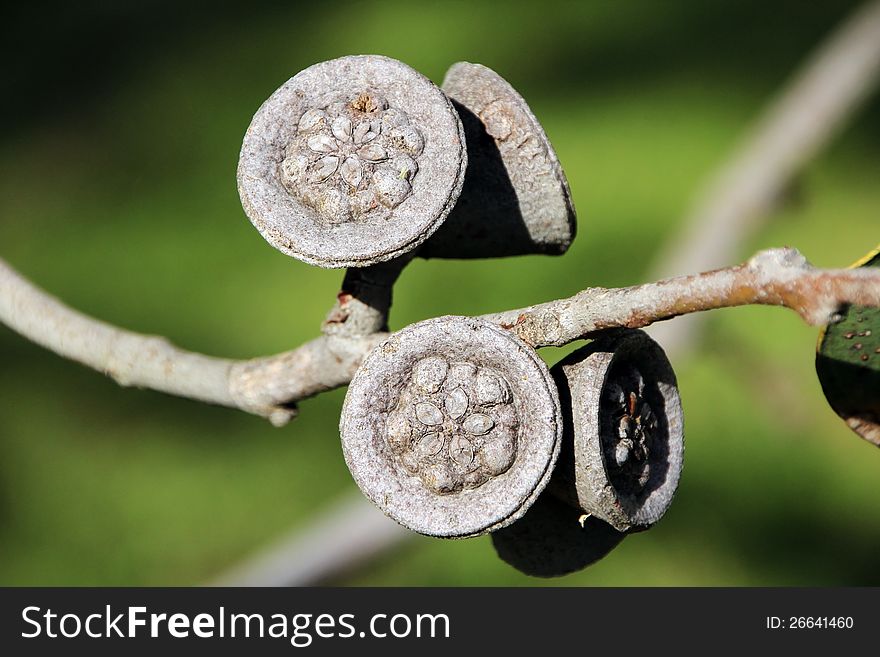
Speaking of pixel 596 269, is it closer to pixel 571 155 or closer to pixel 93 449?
pixel 571 155

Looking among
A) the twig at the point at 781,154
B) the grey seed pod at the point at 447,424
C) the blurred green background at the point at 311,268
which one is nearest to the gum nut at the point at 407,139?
the grey seed pod at the point at 447,424

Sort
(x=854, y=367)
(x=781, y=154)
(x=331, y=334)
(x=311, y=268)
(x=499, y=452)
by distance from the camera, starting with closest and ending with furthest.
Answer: (x=499, y=452) < (x=854, y=367) < (x=331, y=334) < (x=781, y=154) < (x=311, y=268)

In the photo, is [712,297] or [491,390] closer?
[712,297]

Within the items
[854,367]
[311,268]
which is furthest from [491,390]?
[311,268]

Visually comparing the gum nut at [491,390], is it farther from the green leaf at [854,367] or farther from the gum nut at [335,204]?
the green leaf at [854,367]

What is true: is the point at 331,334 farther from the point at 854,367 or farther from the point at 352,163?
the point at 854,367

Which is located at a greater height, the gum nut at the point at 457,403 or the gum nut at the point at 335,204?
the gum nut at the point at 335,204

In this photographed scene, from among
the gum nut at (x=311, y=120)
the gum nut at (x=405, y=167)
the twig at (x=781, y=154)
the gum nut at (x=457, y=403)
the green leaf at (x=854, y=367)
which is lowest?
the gum nut at (x=457, y=403)

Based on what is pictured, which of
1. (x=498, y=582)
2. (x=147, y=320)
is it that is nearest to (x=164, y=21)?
(x=147, y=320)
